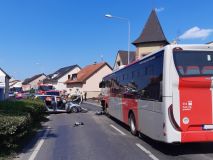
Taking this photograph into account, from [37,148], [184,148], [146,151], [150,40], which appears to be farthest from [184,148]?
[150,40]

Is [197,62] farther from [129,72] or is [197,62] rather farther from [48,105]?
[48,105]

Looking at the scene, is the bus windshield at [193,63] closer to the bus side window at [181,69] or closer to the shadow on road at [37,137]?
the bus side window at [181,69]

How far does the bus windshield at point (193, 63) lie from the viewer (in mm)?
10109

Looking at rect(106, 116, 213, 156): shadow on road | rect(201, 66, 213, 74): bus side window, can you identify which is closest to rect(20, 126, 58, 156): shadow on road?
rect(106, 116, 213, 156): shadow on road

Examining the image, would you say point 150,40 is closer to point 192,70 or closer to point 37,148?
point 37,148

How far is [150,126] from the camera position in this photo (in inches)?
450

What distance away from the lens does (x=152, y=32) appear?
4903 centimetres

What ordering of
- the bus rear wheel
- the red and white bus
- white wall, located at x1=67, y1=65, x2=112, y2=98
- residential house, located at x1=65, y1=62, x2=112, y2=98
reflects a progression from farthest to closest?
white wall, located at x1=67, y1=65, x2=112, y2=98, residential house, located at x1=65, y1=62, x2=112, y2=98, the bus rear wheel, the red and white bus

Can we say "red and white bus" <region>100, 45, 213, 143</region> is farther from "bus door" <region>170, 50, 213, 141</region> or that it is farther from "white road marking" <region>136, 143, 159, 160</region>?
"white road marking" <region>136, 143, 159, 160</region>

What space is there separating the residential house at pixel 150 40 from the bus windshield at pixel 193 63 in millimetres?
36073

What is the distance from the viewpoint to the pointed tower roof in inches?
1874

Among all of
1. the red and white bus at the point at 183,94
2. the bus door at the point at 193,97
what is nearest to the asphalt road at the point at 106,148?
the red and white bus at the point at 183,94

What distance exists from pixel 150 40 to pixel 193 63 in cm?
3780

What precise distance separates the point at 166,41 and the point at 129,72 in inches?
1298
